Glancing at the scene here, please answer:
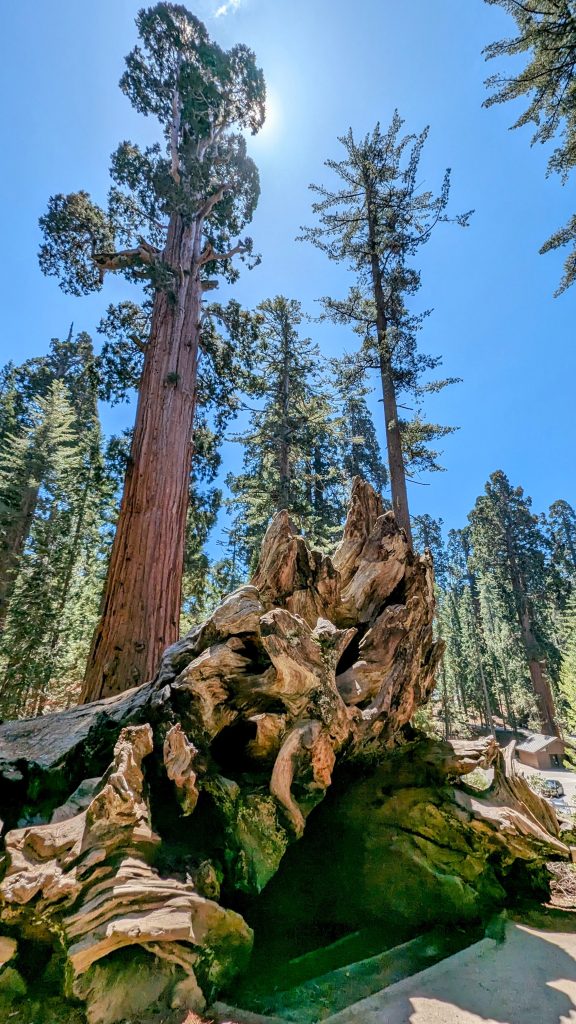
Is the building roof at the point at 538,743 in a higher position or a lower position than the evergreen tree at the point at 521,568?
lower

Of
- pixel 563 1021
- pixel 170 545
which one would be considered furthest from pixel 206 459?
pixel 563 1021

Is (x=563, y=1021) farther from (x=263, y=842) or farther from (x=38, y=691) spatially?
(x=38, y=691)

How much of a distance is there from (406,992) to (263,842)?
109 cm

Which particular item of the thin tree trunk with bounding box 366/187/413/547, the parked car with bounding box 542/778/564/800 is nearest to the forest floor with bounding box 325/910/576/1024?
the thin tree trunk with bounding box 366/187/413/547

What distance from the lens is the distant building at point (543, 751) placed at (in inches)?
974

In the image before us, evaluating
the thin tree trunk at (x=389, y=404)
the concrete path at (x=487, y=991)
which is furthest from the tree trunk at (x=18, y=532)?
the concrete path at (x=487, y=991)

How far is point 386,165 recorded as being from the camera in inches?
454

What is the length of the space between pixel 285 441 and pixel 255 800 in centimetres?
1114

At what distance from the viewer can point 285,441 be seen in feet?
43.4

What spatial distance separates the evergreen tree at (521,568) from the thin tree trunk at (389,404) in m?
19.7

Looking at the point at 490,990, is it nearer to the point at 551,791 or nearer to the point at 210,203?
the point at 210,203

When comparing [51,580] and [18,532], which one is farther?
[18,532]

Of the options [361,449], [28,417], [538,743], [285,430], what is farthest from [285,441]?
[538,743]

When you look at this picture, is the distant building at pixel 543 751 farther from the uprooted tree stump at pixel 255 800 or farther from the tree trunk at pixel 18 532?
the tree trunk at pixel 18 532
